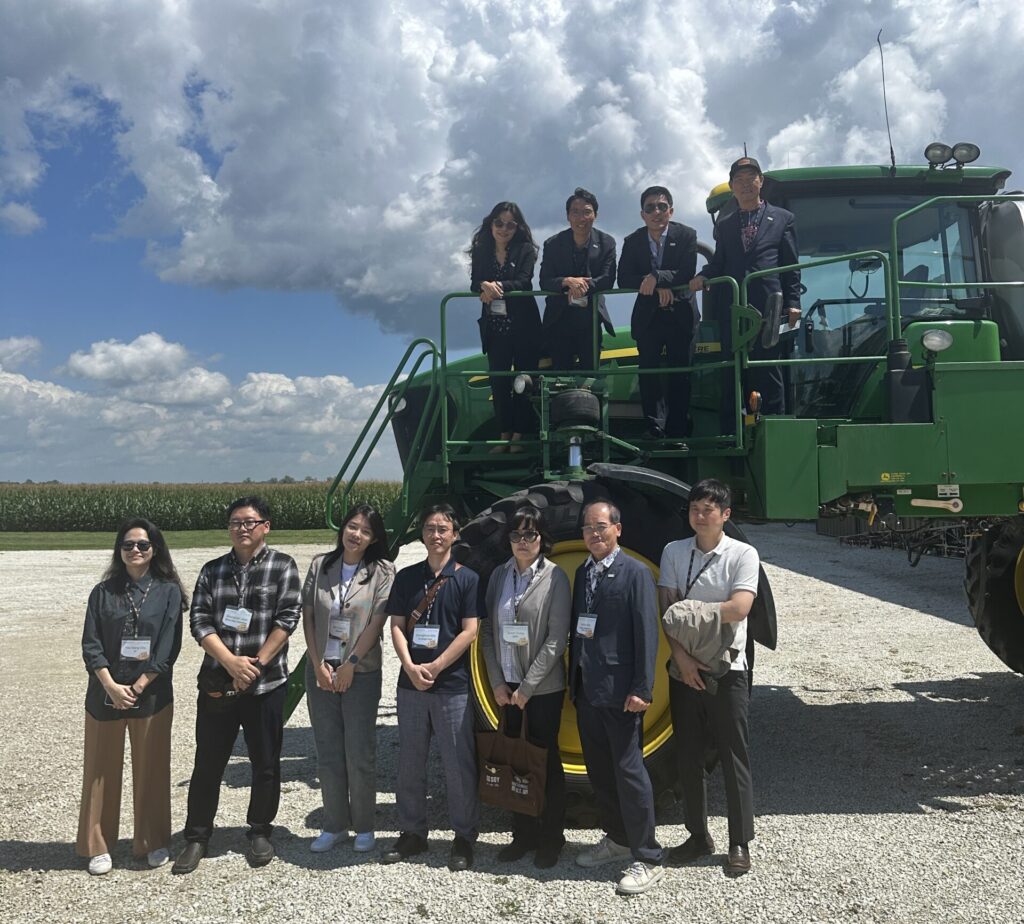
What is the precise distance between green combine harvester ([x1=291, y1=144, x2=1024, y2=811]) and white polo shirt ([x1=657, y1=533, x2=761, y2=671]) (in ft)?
1.66

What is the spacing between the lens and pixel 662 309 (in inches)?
228

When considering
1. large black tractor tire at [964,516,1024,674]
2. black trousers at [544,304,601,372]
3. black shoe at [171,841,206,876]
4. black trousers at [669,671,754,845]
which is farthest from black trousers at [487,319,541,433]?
large black tractor tire at [964,516,1024,674]

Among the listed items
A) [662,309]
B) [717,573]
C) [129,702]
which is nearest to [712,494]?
[717,573]

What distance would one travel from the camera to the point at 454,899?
3.95m

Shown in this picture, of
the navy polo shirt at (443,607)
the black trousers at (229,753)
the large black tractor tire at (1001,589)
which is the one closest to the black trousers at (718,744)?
the navy polo shirt at (443,607)

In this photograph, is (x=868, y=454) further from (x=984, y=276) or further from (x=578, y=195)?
(x=578, y=195)

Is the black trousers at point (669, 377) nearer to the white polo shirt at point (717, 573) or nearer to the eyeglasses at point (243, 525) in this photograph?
the white polo shirt at point (717, 573)

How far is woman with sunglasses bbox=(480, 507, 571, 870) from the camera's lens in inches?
169

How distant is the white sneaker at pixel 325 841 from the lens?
4.50 meters

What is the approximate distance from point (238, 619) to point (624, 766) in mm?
1943

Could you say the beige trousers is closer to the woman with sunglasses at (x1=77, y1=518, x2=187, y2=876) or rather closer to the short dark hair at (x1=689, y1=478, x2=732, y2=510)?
the woman with sunglasses at (x1=77, y1=518, x2=187, y2=876)

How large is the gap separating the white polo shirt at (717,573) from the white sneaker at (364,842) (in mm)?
1910

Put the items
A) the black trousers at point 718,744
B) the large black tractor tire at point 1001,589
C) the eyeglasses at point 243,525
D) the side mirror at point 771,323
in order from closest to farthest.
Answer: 1. the black trousers at point 718,744
2. the eyeglasses at point 243,525
3. the side mirror at point 771,323
4. the large black tractor tire at point 1001,589

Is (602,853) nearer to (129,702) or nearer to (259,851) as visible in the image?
(259,851)
